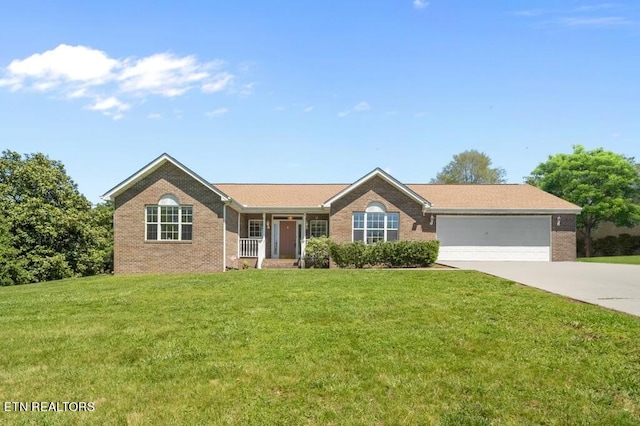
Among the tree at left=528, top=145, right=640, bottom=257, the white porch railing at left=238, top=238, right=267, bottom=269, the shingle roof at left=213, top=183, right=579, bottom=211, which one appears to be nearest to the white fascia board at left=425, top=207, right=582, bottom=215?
the shingle roof at left=213, top=183, right=579, bottom=211

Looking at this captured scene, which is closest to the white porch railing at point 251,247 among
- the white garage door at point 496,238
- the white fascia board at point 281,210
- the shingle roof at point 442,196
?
the white fascia board at point 281,210

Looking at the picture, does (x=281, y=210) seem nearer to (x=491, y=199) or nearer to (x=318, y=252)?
(x=318, y=252)

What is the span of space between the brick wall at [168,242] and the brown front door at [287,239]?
5.25m

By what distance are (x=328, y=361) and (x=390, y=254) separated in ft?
Result: 45.4

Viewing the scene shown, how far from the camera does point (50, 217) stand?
27.7m

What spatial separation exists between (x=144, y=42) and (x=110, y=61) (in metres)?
2.55

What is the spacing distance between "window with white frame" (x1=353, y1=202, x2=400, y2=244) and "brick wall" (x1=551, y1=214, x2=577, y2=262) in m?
8.73

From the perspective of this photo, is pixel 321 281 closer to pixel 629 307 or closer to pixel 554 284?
pixel 554 284

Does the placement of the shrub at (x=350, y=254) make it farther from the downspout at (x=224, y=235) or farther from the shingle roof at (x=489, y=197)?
the shingle roof at (x=489, y=197)

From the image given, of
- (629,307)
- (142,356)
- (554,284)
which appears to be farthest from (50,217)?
(629,307)

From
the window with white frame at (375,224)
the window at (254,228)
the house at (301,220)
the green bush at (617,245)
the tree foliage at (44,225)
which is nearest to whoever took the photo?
the house at (301,220)

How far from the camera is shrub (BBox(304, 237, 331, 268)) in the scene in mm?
20938

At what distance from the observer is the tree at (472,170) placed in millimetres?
62594

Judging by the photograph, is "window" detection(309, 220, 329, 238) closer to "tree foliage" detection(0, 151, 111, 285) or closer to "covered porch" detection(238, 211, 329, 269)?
"covered porch" detection(238, 211, 329, 269)
